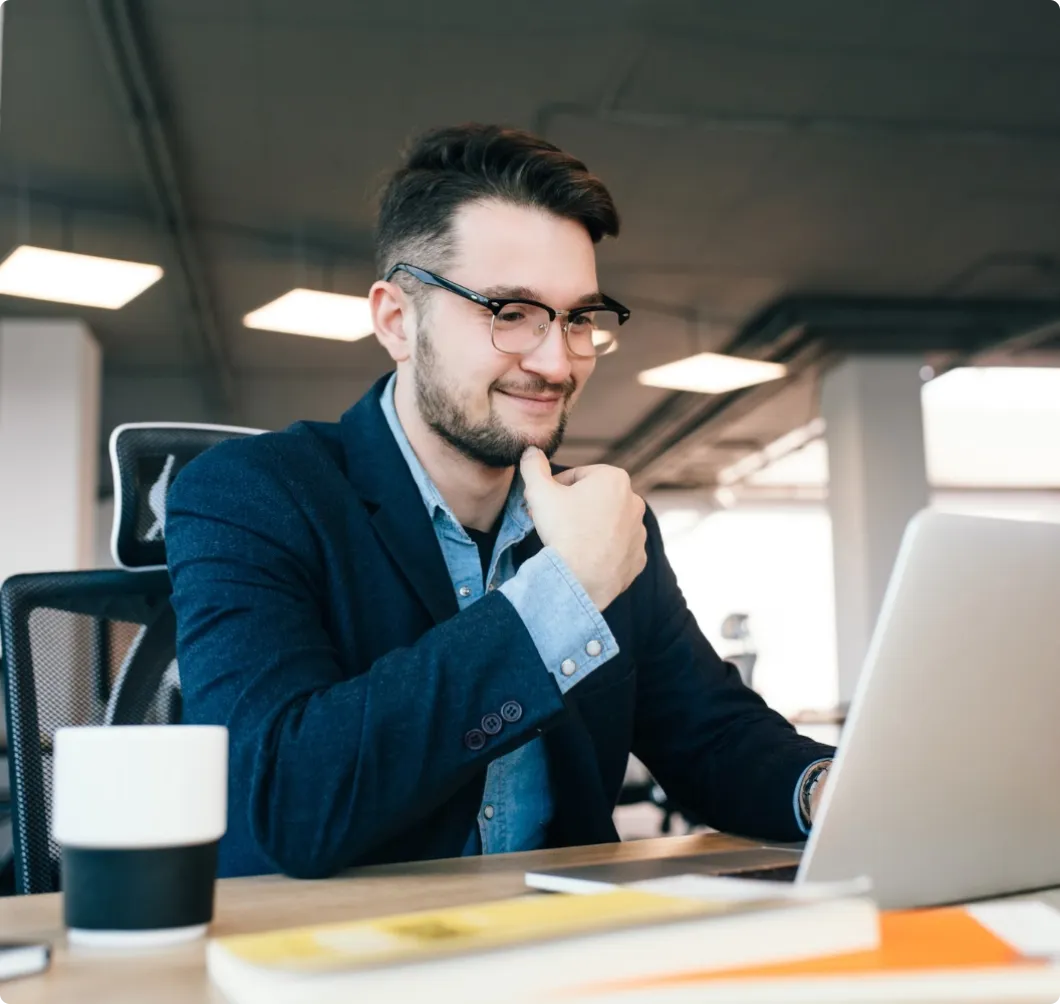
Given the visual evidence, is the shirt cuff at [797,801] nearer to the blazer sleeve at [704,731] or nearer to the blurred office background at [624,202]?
the blazer sleeve at [704,731]

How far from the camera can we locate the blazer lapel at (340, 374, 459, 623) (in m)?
1.30

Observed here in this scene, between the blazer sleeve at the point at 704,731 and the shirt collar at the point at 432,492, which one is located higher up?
the shirt collar at the point at 432,492

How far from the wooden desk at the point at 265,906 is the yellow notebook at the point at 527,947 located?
4.2 inches

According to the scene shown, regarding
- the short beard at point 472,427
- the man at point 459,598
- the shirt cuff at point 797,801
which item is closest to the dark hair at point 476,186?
the man at point 459,598

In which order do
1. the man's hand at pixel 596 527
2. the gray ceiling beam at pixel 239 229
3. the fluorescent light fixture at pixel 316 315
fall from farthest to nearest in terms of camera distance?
1. the fluorescent light fixture at pixel 316 315
2. the gray ceiling beam at pixel 239 229
3. the man's hand at pixel 596 527

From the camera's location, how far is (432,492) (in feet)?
4.73

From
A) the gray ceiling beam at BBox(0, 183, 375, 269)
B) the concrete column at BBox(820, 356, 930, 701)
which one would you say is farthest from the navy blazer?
the concrete column at BBox(820, 356, 930, 701)

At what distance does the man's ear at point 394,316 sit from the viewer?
1.53 m

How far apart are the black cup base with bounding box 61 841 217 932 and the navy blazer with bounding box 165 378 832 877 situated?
28 cm

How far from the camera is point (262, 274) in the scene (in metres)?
6.71

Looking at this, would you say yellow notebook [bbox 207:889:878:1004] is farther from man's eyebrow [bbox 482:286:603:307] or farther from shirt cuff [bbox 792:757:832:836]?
man's eyebrow [bbox 482:286:603:307]

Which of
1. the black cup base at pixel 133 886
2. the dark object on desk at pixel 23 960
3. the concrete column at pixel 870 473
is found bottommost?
the dark object on desk at pixel 23 960

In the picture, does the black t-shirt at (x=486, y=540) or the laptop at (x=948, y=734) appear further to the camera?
the black t-shirt at (x=486, y=540)

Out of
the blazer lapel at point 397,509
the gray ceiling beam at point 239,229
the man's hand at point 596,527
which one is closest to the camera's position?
the man's hand at point 596,527
